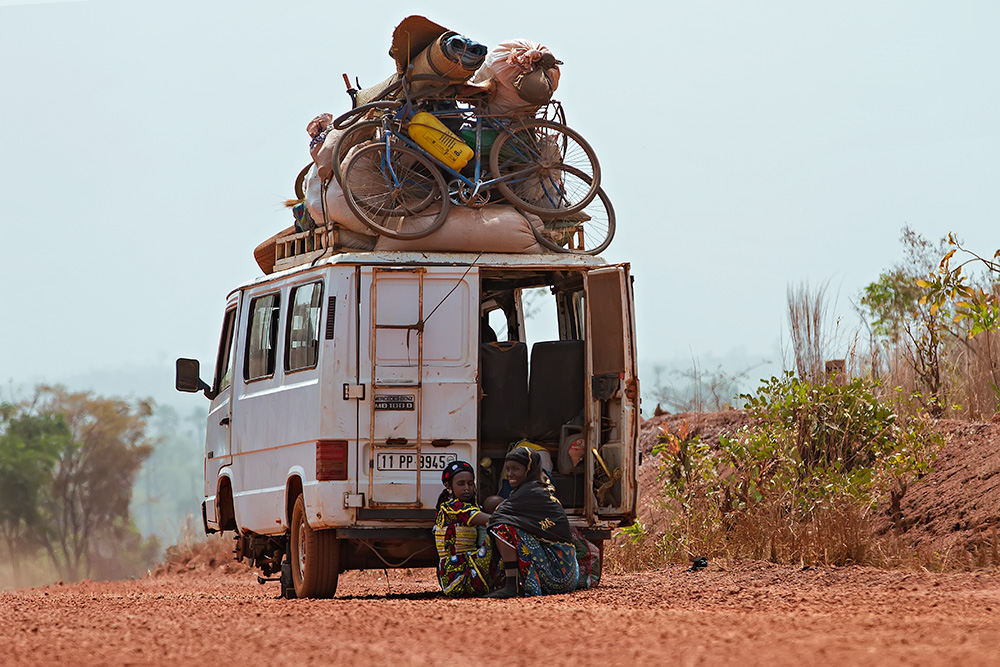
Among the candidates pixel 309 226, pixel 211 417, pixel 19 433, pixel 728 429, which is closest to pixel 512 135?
pixel 309 226

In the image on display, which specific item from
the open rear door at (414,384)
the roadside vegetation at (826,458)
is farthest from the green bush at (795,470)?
the open rear door at (414,384)

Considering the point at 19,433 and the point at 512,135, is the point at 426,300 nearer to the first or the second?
the point at 512,135

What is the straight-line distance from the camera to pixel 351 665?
19.0 ft

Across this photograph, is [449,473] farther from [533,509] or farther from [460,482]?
[533,509]

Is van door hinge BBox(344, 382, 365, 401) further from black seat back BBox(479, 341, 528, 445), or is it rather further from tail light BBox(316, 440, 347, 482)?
black seat back BBox(479, 341, 528, 445)

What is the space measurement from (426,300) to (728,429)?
825 centimetres

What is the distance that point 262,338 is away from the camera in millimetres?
10594

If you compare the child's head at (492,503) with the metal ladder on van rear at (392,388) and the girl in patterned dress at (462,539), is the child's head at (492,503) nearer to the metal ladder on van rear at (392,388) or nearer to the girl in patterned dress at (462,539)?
the girl in patterned dress at (462,539)

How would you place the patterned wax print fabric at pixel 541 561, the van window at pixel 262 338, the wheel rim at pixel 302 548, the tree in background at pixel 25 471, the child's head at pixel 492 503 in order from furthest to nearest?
1. the tree in background at pixel 25 471
2. the van window at pixel 262 338
3. the wheel rim at pixel 302 548
4. the child's head at pixel 492 503
5. the patterned wax print fabric at pixel 541 561

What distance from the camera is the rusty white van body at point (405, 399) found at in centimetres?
930

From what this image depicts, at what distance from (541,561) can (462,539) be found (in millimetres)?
526

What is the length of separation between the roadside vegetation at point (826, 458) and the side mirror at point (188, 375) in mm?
3720

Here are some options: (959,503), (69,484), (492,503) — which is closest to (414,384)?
(492,503)

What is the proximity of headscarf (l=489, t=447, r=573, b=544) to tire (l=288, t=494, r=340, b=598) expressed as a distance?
3.95ft
